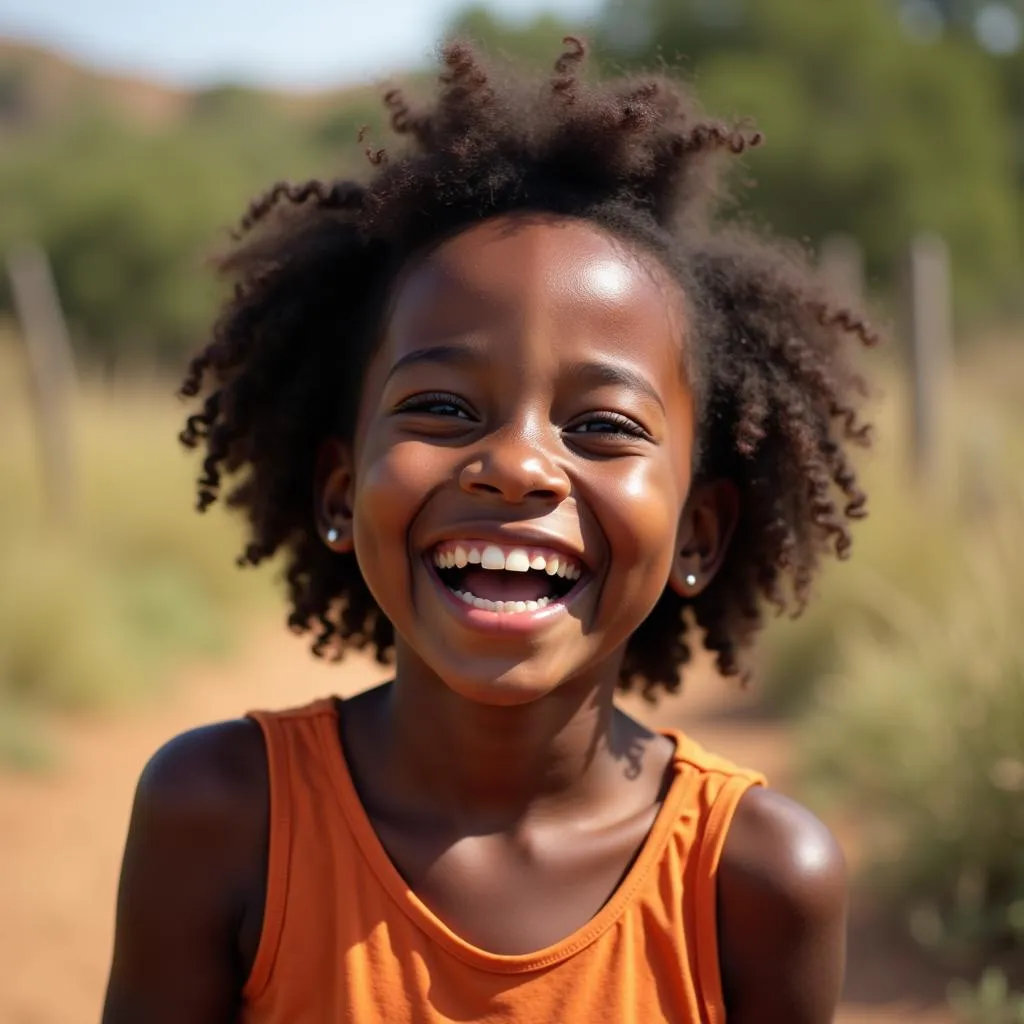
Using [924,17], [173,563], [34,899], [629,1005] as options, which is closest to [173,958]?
[629,1005]

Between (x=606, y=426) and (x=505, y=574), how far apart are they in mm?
243

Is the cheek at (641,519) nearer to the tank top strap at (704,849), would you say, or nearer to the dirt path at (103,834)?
the tank top strap at (704,849)

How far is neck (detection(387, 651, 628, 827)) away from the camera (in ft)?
6.77

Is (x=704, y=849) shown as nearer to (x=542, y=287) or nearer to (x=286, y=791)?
(x=286, y=791)

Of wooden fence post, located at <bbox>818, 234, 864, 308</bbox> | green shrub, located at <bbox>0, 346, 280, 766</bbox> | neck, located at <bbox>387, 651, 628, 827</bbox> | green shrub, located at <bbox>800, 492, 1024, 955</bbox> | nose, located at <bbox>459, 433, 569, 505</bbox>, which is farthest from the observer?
green shrub, located at <bbox>0, 346, 280, 766</bbox>

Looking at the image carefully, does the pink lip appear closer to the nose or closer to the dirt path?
the nose

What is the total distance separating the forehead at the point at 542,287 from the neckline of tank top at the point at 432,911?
0.60 m

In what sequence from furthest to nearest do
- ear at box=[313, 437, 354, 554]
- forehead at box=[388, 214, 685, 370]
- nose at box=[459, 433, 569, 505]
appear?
ear at box=[313, 437, 354, 554] → forehead at box=[388, 214, 685, 370] → nose at box=[459, 433, 569, 505]

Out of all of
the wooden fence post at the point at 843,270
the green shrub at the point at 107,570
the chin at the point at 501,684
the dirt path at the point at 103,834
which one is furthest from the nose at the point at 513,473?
the green shrub at the point at 107,570

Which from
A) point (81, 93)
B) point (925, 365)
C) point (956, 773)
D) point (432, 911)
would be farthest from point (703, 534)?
point (81, 93)

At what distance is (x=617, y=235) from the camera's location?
6.82 ft

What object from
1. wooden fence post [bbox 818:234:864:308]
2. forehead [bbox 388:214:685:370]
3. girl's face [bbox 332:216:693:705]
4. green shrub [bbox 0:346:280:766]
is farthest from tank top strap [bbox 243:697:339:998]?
green shrub [bbox 0:346:280:766]

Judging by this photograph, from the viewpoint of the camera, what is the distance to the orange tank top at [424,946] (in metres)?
1.88

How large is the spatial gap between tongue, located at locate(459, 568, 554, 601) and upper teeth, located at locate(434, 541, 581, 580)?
23 millimetres
